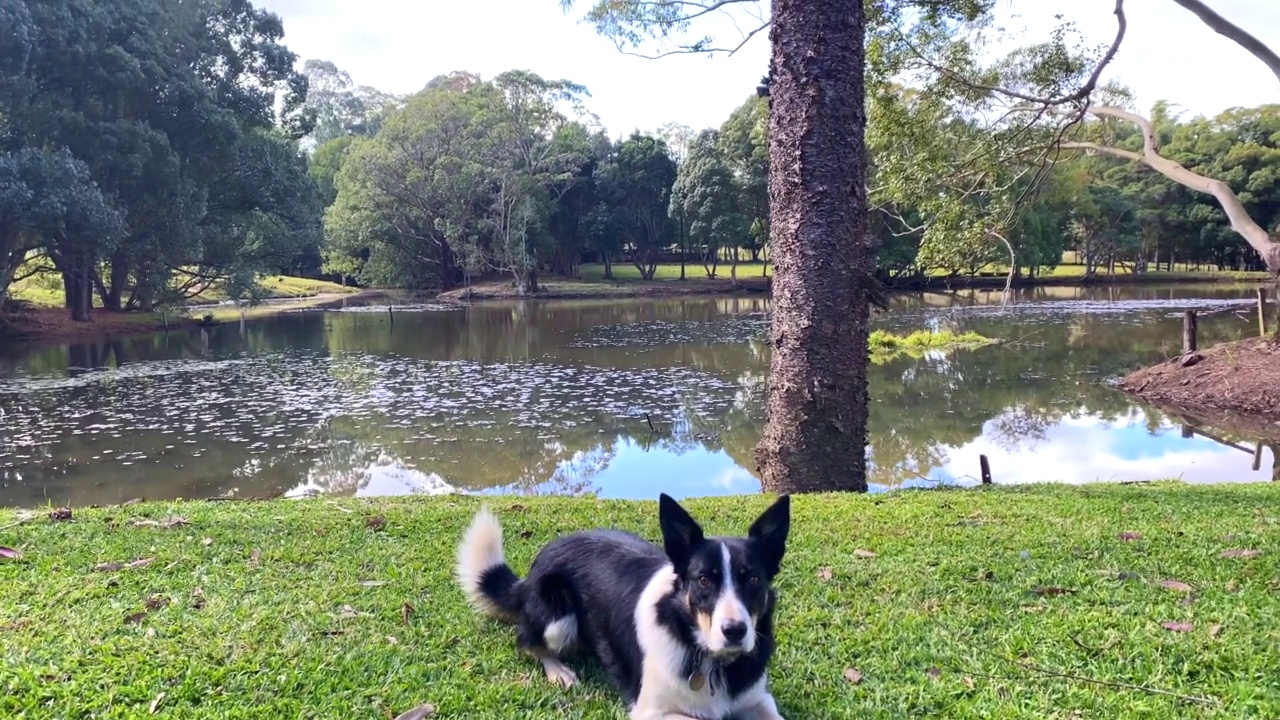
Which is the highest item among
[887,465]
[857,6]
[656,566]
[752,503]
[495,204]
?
[495,204]

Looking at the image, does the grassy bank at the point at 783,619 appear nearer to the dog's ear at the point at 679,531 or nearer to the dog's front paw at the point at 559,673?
the dog's front paw at the point at 559,673

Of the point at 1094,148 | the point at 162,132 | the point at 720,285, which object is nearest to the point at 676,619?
the point at 1094,148

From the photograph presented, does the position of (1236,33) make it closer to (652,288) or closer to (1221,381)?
(1221,381)

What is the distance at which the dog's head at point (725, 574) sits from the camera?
2.51 meters

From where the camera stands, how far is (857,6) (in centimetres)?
686

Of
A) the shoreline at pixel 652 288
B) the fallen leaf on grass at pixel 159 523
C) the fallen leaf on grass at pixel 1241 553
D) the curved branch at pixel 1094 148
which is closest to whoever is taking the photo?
the fallen leaf on grass at pixel 1241 553

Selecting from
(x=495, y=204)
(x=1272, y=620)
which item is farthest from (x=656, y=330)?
(x=1272, y=620)

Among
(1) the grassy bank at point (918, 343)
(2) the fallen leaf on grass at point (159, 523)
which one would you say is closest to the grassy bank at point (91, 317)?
(1) the grassy bank at point (918, 343)

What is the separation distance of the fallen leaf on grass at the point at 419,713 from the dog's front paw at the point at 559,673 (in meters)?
0.49

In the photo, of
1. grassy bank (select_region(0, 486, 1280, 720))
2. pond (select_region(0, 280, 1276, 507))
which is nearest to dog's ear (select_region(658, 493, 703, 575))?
grassy bank (select_region(0, 486, 1280, 720))

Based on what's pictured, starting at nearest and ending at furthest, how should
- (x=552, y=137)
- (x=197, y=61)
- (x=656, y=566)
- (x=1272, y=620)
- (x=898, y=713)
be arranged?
(x=898, y=713) < (x=656, y=566) < (x=1272, y=620) < (x=197, y=61) < (x=552, y=137)

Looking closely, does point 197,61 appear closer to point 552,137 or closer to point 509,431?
point 552,137

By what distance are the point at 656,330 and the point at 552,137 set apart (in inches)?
1033

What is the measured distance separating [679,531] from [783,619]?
130 centimetres
